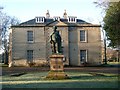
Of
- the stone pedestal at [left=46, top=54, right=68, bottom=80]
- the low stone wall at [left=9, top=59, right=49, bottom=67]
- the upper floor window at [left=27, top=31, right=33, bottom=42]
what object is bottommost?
the low stone wall at [left=9, top=59, right=49, bottom=67]

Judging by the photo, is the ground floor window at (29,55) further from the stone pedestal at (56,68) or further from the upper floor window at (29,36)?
the stone pedestal at (56,68)

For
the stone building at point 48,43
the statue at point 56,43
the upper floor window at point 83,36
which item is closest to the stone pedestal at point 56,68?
the statue at point 56,43

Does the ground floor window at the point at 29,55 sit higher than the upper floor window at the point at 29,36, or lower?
lower

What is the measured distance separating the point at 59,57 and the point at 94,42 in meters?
28.0

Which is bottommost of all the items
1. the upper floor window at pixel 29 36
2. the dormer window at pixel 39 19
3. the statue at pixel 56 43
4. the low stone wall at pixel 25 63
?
the low stone wall at pixel 25 63

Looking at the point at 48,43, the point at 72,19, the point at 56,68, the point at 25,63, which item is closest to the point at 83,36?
the point at 72,19

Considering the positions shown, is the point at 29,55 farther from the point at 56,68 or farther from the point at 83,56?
the point at 56,68

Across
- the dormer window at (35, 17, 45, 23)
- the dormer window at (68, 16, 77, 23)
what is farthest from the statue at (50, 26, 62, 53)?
the dormer window at (68, 16, 77, 23)

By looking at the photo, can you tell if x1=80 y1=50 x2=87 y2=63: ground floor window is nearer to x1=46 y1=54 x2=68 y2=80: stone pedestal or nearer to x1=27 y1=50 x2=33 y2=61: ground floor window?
x1=27 y1=50 x2=33 y2=61: ground floor window

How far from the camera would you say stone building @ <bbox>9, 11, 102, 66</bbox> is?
149 ft

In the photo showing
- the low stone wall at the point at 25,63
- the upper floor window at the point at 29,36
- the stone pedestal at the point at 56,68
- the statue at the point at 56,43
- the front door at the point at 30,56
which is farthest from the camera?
the upper floor window at the point at 29,36

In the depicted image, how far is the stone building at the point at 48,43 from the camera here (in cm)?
4547

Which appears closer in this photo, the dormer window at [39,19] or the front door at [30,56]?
the front door at [30,56]

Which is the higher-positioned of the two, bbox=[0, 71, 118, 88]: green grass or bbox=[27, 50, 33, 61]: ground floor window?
bbox=[27, 50, 33, 61]: ground floor window
